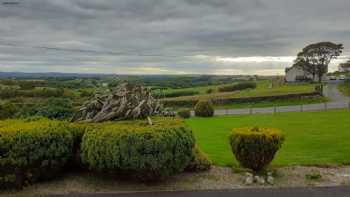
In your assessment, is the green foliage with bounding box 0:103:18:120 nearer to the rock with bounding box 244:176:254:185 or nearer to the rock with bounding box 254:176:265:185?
the rock with bounding box 244:176:254:185

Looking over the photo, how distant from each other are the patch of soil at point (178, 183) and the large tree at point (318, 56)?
70116mm

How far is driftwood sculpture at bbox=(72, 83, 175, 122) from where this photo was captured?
7.72 meters

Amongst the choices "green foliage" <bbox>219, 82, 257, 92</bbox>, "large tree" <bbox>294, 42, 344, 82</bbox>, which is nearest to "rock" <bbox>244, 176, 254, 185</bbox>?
"green foliage" <bbox>219, 82, 257, 92</bbox>

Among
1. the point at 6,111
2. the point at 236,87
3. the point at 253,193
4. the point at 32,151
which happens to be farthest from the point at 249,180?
the point at 236,87

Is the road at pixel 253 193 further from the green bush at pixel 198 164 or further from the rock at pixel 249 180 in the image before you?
the green bush at pixel 198 164

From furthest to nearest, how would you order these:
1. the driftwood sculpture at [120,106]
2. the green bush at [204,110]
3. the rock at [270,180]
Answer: the green bush at [204,110], the driftwood sculpture at [120,106], the rock at [270,180]

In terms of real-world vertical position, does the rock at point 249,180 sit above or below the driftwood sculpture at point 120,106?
below

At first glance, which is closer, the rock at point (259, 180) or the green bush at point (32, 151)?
the green bush at point (32, 151)

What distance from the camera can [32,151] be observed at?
6.06 m

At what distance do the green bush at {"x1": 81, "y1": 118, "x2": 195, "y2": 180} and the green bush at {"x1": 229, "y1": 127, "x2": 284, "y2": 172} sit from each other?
923 millimetres

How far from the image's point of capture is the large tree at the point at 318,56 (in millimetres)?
72000

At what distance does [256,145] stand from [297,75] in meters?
80.5

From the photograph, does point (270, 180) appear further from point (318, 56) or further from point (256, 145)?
point (318, 56)

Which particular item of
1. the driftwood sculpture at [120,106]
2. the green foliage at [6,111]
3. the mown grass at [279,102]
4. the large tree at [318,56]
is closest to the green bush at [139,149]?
the driftwood sculpture at [120,106]
